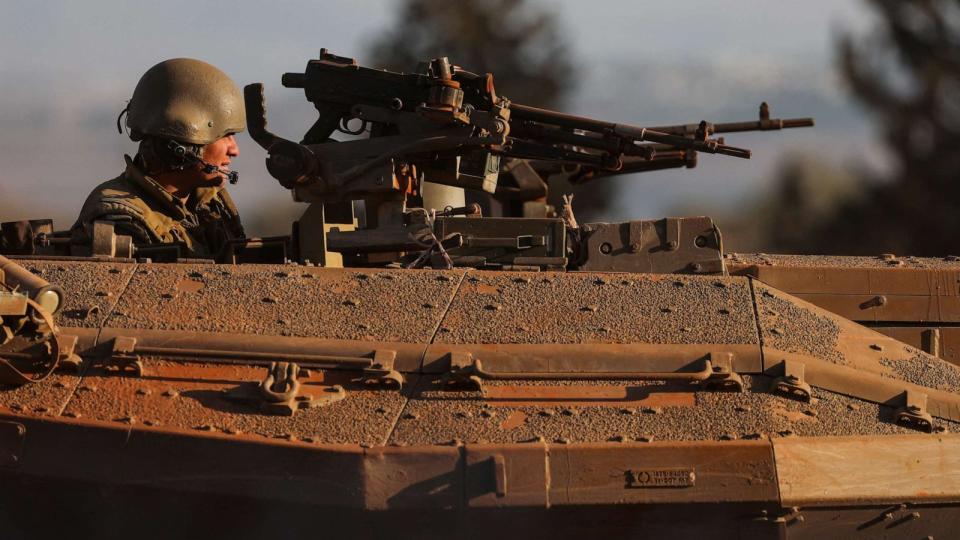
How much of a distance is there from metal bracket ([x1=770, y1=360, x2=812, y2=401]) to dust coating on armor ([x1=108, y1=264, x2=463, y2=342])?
1615 mm

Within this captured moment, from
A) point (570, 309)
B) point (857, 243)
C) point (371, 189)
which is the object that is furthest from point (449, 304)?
point (857, 243)

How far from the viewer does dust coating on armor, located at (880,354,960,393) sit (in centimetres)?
831

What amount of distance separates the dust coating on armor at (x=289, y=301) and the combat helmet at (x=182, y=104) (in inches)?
86.0

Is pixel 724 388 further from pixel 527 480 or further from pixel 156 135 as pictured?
pixel 156 135

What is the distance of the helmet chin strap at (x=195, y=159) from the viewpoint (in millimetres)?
10617

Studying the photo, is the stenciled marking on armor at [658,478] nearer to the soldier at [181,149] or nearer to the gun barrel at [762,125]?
the soldier at [181,149]

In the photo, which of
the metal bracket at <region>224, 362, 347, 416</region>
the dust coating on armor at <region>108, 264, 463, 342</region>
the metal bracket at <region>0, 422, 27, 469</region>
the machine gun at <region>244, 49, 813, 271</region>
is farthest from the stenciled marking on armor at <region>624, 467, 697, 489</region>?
the metal bracket at <region>0, 422, 27, 469</region>

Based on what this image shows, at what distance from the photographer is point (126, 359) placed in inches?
315

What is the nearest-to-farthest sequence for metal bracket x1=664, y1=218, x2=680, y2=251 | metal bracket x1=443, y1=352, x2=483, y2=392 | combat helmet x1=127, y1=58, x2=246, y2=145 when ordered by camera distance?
metal bracket x1=443, y1=352, x2=483, y2=392, metal bracket x1=664, y1=218, x2=680, y2=251, combat helmet x1=127, y1=58, x2=246, y2=145

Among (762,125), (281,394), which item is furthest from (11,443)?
(762,125)

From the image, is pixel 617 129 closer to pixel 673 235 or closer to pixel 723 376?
pixel 673 235

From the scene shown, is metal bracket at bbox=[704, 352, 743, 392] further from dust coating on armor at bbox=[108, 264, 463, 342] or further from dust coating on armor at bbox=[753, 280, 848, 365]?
dust coating on armor at bbox=[108, 264, 463, 342]

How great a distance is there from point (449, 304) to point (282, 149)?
2280 millimetres

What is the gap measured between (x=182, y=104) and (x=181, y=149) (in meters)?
0.29
